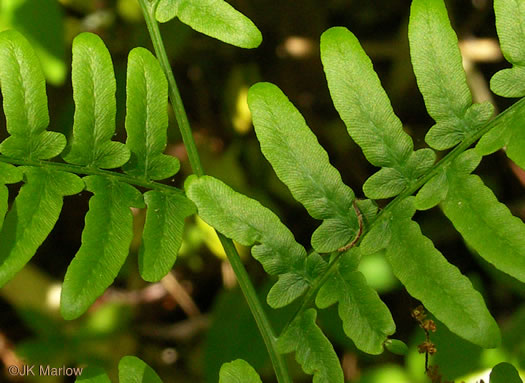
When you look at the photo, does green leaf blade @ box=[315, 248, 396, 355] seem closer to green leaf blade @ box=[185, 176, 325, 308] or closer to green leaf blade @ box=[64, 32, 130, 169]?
green leaf blade @ box=[185, 176, 325, 308]

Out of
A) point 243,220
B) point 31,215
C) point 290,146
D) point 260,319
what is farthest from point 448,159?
point 31,215

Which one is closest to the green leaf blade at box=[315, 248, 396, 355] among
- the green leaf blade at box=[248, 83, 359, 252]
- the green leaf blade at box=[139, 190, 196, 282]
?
the green leaf blade at box=[248, 83, 359, 252]

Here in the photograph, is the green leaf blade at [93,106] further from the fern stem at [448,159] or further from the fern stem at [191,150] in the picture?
the fern stem at [448,159]

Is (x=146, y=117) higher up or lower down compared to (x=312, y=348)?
higher up

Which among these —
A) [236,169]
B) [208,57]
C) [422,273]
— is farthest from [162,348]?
[422,273]

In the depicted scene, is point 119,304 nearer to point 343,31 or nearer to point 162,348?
point 162,348

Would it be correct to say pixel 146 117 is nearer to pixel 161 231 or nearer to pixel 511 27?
pixel 161 231
